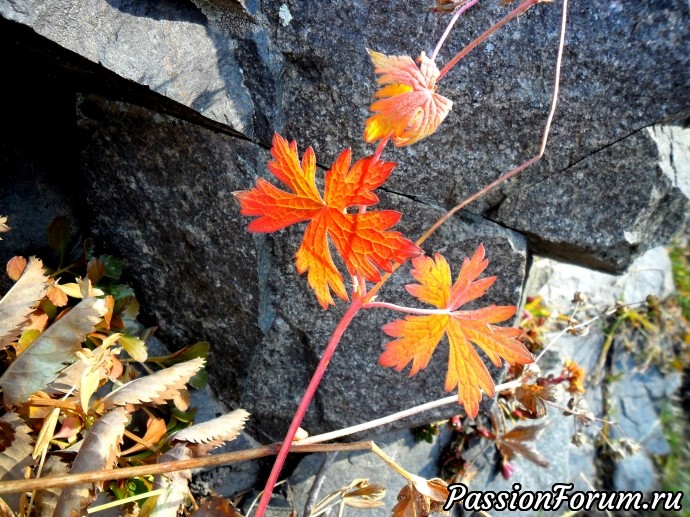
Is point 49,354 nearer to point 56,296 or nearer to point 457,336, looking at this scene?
point 56,296

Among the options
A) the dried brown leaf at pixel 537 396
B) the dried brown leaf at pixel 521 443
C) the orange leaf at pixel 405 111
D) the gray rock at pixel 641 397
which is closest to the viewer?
the orange leaf at pixel 405 111

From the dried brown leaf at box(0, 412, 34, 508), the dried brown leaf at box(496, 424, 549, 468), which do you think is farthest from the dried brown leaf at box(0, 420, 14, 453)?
the dried brown leaf at box(496, 424, 549, 468)

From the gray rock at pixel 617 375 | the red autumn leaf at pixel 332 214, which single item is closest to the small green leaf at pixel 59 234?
the red autumn leaf at pixel 332 214

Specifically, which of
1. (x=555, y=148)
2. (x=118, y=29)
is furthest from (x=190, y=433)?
(x=555, y=148)

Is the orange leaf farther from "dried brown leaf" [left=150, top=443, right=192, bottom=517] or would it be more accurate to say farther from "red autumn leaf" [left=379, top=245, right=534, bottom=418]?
"dried brown leaf" [left=150, top=443, right=192, bottom=517]

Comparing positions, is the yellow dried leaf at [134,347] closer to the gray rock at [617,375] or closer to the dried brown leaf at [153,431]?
the dried brown leaf at [153,431]

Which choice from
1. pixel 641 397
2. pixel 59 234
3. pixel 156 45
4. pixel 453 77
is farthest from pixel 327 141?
pixel 641 397
